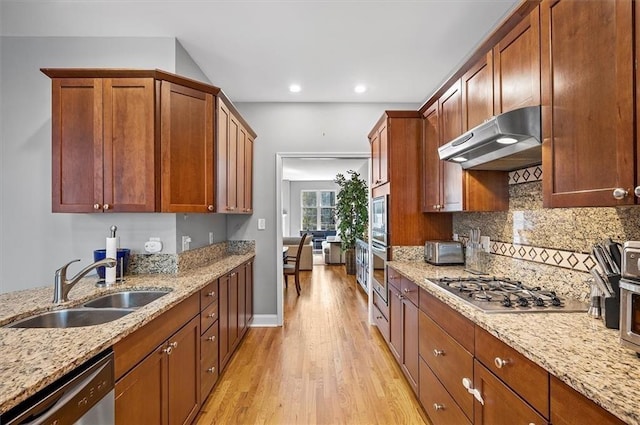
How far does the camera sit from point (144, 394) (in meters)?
1.34

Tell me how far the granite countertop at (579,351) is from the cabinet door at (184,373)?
1.52m

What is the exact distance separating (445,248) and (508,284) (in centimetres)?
75

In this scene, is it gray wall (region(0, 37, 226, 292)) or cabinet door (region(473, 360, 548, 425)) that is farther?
gray wall (region(0, 37, 226, 292))

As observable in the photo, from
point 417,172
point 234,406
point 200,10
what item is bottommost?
point 234,406

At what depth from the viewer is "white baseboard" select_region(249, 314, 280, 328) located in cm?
373

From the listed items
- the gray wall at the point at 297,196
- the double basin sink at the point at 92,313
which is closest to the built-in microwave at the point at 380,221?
the double basin sink at the point at 92,313

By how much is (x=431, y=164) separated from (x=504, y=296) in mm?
1409

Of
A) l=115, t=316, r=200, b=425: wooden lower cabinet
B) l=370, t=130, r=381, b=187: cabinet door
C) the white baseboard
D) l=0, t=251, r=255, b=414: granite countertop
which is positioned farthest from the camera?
the white baseboard

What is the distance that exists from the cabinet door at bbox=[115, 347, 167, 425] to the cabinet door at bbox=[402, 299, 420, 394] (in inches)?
64.0

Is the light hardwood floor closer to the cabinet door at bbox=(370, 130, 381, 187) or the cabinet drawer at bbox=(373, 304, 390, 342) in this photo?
the cabinet drawer at bbox=(373, 304, 390, 342)

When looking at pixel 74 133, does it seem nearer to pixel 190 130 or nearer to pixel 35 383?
pixel 190 130

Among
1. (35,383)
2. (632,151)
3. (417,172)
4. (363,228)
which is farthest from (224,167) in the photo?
(363,228)

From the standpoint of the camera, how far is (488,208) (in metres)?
2.13

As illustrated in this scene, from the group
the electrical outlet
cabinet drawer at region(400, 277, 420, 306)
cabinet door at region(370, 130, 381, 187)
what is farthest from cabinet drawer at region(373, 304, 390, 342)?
the electrical outlet
